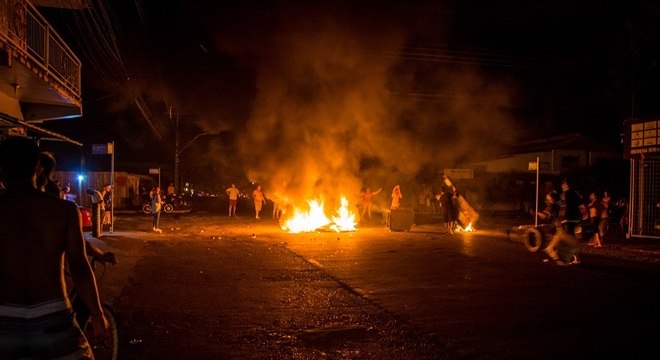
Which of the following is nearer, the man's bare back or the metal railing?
the man's bare back

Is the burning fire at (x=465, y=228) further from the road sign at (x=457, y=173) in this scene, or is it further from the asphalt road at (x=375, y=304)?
the asphalt road at (x=375, y=304)

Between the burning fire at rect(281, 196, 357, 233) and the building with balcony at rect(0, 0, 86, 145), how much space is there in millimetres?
7323

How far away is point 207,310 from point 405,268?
4.54 meters

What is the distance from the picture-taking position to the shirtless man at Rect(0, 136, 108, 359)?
263cm

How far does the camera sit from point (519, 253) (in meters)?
13.1

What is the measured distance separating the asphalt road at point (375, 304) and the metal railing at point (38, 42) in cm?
394

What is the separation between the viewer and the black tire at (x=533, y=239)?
40.6 ft

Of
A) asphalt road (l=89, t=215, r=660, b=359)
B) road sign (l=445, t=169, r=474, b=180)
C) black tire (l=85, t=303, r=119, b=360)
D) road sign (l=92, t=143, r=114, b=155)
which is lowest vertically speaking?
asphalt road (l=89, t=215, r=660, b=359)

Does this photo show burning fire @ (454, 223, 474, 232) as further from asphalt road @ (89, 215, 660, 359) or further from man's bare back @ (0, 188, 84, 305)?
man's bare back @ (0, 188, 84, 305)

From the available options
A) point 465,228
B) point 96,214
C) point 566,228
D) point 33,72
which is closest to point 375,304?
point 566,228

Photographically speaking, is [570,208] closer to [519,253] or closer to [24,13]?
[519,253]

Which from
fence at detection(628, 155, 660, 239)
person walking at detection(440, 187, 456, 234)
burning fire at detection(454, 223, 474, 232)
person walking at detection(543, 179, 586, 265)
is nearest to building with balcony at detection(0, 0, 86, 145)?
person walking at detection(543, 179, 586, 265)

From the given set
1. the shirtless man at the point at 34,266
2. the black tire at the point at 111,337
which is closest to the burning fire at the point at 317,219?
the black tire at the point at 111,337

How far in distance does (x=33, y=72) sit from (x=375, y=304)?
287 inches
